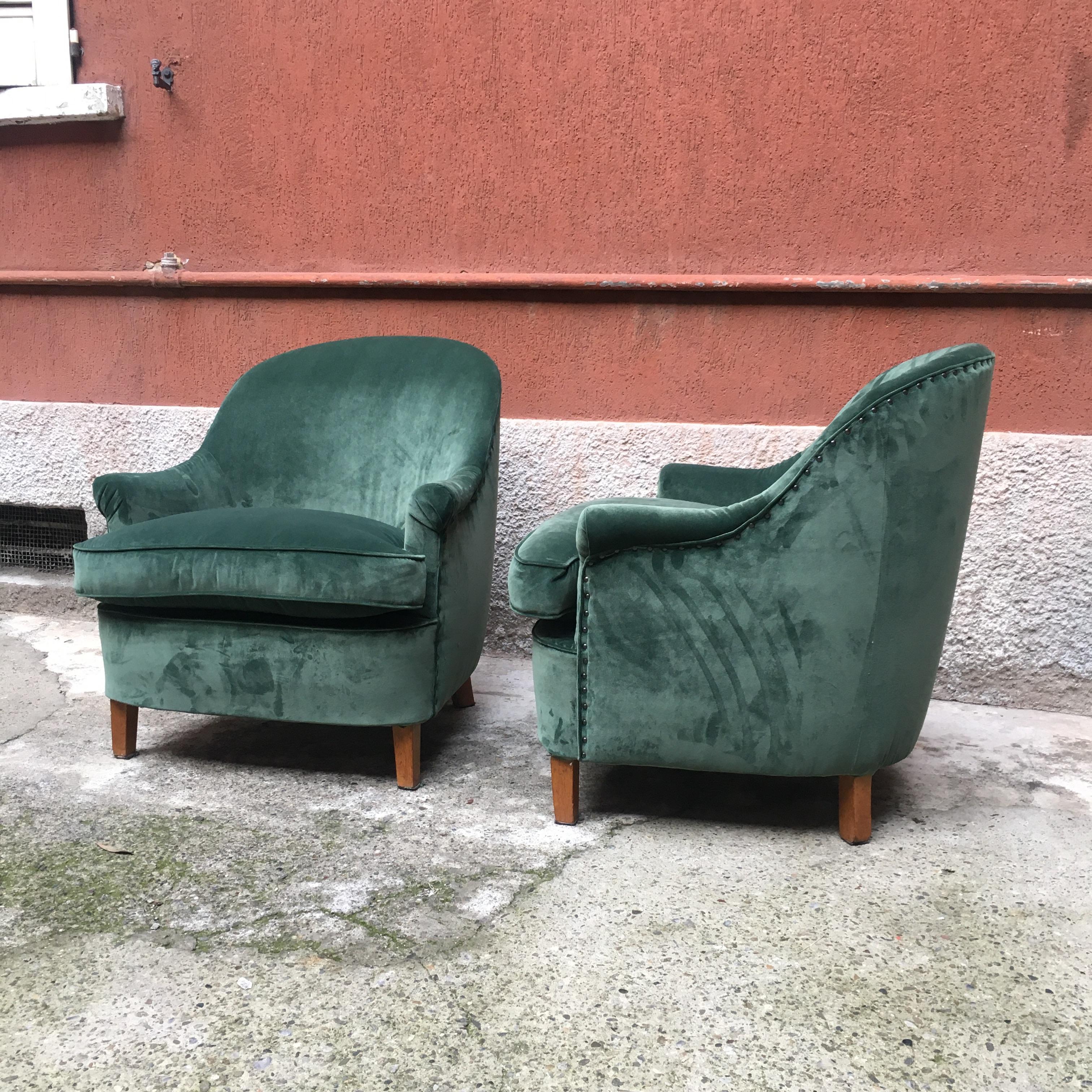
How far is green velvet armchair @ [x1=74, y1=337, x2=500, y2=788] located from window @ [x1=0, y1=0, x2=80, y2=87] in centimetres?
179

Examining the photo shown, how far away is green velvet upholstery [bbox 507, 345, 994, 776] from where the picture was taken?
1818 mm

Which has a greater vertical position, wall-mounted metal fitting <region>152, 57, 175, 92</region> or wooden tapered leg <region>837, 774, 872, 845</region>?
wall-mounted metal fitting <region>152, 57, 175, 92</region>

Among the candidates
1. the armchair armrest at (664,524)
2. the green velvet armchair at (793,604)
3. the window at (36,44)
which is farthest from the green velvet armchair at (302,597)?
the window at (36,44)

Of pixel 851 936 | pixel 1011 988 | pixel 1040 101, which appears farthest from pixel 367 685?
pixel 1040 101

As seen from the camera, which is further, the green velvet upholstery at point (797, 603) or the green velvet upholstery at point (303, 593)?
the green velvet upholstery at point (303, 593)

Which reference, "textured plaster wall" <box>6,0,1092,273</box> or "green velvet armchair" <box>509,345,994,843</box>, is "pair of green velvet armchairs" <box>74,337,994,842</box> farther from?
"textured plaster wall" <box>6,0,1092,273</box>

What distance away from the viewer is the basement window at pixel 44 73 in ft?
11.1

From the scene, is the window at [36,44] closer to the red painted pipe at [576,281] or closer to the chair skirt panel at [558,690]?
the red painted pipe at [576,281]

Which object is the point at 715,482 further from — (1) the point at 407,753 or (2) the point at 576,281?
(1) the point at 407,753

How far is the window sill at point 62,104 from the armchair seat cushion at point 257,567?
6.10ft

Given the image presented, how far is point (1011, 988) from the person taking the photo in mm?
1503

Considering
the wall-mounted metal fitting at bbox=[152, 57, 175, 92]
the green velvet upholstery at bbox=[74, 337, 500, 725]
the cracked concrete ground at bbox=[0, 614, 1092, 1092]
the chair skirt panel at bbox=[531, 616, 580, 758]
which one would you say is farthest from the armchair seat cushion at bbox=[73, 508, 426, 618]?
the wall-mounted metal fitting at bbox=[152, 57, 175, 92]

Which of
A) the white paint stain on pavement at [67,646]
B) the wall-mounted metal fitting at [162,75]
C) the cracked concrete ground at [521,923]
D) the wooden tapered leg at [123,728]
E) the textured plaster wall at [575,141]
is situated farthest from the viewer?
the wall-mounted metal fitting at [162,75]

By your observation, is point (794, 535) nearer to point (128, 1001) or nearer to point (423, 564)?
point (423, 564)
